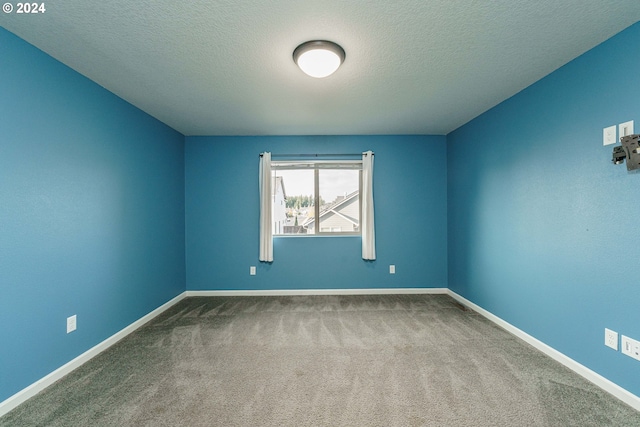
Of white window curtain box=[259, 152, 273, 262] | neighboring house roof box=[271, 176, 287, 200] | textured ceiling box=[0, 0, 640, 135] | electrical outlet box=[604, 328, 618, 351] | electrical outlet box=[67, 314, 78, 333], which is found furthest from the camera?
neighboring house roof box=[271, 176, 287, 200]

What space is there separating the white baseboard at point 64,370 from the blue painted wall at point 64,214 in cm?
4

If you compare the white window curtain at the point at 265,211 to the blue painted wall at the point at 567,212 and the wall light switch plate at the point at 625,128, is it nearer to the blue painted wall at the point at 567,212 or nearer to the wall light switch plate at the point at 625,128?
the blue painted wall at the point at 567,212

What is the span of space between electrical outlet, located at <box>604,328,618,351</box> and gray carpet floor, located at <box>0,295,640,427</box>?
1.08 feet

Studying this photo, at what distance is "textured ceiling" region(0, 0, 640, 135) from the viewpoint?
1526mm

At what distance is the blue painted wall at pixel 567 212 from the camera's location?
173 centimetres

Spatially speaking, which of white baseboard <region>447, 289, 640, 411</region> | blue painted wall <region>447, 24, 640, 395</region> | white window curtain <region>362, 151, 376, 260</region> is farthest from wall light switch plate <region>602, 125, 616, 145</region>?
white window curtain <region>362, 151, 376, 260</region>

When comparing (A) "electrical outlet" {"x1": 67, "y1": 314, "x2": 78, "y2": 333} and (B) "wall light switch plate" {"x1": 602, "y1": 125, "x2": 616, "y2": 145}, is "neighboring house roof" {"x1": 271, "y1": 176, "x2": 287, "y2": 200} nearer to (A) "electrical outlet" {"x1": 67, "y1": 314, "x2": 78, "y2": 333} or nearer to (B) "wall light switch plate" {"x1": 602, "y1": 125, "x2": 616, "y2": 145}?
(A) "electrical outlet" {"x1": 67, "y1": 314, "x2": 78, "y2": 333}

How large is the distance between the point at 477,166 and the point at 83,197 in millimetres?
4237

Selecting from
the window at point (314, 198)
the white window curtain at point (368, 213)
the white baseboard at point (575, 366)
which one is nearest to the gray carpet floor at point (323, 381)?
the white baseboard at point (575, 366)

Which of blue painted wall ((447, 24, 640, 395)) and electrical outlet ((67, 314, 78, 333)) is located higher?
blue painted wall ((447, 24, 640, 395))

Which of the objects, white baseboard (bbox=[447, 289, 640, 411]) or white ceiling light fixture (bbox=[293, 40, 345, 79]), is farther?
white ceiling light fixture (bbox=[293, 40, 345, 79])

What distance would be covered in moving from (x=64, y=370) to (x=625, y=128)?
4413mm

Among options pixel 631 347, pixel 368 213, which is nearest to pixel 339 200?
pixel 368 213

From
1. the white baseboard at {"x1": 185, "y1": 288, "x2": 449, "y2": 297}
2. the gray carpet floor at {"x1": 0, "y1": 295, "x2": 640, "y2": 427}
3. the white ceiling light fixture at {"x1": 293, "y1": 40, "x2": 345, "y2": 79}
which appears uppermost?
the white ceiling light fixture at {"x1": 293, "y1": 40, "x2": 345, "y2": 79}
